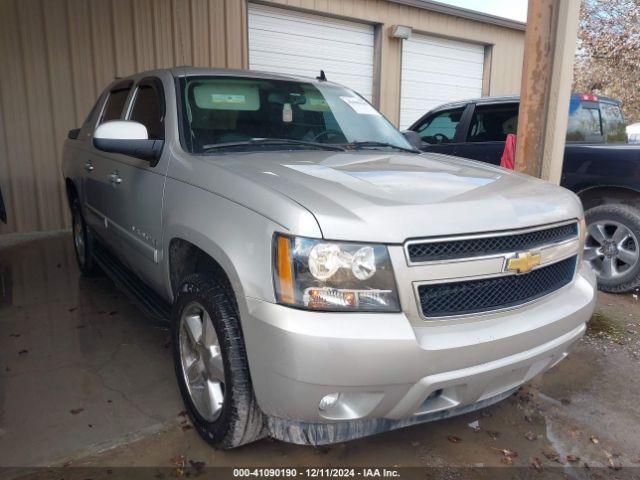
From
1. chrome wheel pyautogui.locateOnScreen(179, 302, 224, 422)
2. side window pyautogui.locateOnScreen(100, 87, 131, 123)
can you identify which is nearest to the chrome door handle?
side window pyautogui.locateOnScreen(100, 87, 131, 123)

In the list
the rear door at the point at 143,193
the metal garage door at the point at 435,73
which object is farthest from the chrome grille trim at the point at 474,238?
the metal garage door at the point at 435,73

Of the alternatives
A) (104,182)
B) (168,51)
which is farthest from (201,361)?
(168,51)

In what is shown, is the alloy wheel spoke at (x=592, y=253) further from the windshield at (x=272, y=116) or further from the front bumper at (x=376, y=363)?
the front bumper at (x=376, y=363)

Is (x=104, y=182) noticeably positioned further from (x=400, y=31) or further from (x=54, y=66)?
(x=400, y=31)

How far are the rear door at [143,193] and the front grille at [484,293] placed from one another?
160 cm

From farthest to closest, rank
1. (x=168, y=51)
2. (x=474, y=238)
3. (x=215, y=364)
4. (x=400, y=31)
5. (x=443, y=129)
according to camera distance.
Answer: (x=400, y=31)
(x=168, y=51)
(x=443, y=129)
(x=215, y=364)
(x=474, y=238)

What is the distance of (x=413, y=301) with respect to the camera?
1859mm

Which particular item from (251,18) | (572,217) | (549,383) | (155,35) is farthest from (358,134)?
(251,18)

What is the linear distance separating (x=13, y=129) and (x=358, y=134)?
17.6 ft

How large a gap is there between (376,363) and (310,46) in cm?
838

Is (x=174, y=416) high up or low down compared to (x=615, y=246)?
down

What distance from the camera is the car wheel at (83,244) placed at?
4841mm

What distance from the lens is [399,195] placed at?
2.05 metres

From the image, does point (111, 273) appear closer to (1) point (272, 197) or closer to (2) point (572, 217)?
(1) point (272, 197)
